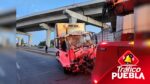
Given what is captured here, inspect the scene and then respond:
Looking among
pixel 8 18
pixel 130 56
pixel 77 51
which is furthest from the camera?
pixel 77 51

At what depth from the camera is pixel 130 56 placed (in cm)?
259

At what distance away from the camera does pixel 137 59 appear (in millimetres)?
2514

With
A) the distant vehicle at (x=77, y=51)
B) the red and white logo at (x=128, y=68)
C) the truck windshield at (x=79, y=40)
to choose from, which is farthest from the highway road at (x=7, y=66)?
the truck windshield at (x=79, y=40)

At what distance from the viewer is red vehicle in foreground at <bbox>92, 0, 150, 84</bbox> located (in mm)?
1938

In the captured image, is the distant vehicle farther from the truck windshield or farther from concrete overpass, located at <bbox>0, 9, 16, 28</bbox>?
concrete overpass, located at <bbox>0, 9, 16, 28</bbox>

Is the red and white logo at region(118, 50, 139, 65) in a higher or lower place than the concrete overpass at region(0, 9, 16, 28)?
lower

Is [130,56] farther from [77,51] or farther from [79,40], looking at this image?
[79,40]

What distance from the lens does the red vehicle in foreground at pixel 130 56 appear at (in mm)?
1938

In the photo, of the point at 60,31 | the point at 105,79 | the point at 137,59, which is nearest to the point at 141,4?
the point at 137,59

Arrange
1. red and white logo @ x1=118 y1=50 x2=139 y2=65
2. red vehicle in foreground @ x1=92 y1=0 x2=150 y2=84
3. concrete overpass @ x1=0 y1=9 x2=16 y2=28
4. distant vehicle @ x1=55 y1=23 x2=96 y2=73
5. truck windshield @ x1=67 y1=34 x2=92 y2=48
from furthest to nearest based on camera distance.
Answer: truck windshield @ x1=67 y1=34 x2=92 y2=48 < distant vehicle @ x1=55 y1=23 x2=96 y2=73 < red and white logo @ x1=118 y1=50 x2=139 y2=65 < red vehicle in foreground @ x1=92 y1=0 x2=150 y2=84 < concrete overpass @ x1=0 y1=9 x2=16 y2=28

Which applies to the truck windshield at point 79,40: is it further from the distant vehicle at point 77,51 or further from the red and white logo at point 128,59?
the red and white logo at point 128,59

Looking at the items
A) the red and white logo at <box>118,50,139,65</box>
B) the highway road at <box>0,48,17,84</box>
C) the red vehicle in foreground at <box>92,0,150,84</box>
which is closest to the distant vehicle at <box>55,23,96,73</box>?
the red vehicle in foreground at <box>92,0,150,84</box>

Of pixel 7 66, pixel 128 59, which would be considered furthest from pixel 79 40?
pixel 7 66

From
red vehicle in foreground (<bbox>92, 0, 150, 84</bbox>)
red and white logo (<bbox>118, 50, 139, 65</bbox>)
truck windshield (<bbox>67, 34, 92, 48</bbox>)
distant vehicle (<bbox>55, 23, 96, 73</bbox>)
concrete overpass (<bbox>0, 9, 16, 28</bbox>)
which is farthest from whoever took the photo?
truck windshield (<bbox>67, 34, 92, 48</bbox>)
